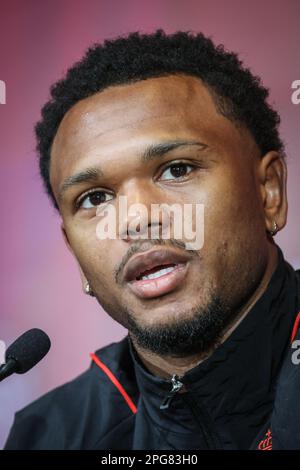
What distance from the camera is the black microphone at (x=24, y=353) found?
3.55 ft

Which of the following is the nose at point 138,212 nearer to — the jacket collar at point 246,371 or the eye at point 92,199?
the eye at point 92,199

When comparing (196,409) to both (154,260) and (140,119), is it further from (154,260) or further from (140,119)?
(140,119)

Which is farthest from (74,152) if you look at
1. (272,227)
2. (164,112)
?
(272,227)

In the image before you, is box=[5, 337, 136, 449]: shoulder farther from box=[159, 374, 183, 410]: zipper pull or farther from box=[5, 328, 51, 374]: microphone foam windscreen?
box=[5, 328, 51, 374]: microphone foam windscreen

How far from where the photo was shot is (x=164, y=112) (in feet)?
4.11

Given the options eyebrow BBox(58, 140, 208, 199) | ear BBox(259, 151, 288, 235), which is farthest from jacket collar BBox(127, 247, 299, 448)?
eyebrow BBox(58, 140, 208, 199)

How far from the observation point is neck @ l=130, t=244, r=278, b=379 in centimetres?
127

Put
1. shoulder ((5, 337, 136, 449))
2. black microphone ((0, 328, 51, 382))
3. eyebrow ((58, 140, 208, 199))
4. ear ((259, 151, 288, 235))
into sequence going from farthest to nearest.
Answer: shoulder ((5, 337, 136, 449)) < ear ((259, 151, 288, 235)) < eyebrow ((58, 140, 208, 199)) < black microphone ((0, 328, 51, 382))

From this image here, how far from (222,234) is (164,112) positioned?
279 mm

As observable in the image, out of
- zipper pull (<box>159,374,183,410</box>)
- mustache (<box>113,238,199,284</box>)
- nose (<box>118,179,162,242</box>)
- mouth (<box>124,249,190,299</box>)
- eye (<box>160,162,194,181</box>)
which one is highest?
eye (<box>160,162,194,181</box>)

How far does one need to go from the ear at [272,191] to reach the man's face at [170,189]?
3cm

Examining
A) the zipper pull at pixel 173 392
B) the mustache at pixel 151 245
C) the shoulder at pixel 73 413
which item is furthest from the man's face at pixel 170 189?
the shoulder at pixel 73 413

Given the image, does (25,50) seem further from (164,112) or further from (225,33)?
(164,112)

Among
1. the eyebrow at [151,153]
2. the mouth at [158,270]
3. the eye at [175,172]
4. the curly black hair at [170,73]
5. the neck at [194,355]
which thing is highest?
the curly black hair at [170,73]
